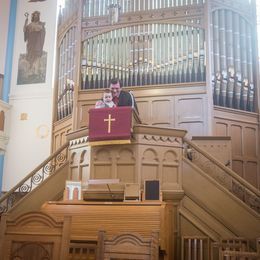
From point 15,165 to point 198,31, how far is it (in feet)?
20.5

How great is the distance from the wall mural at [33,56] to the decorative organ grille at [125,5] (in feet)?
7.48

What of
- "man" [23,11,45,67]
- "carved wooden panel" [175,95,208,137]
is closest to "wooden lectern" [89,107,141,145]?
"carved wooden panel" [175,95,208,137]

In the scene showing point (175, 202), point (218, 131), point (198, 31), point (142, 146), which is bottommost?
point (175, 202)

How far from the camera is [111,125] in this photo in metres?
7.37

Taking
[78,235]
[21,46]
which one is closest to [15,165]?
[21,46]

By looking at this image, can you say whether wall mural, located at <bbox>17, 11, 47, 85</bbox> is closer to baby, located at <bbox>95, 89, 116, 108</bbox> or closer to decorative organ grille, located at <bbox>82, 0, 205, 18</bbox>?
decorative organ grille, located at <bbox>82, 0, 205, 18</bbox>

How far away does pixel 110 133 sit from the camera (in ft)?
24.0

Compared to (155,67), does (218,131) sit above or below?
below

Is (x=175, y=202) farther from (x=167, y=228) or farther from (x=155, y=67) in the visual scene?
(x=155, y=67)

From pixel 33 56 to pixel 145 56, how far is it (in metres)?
4.10

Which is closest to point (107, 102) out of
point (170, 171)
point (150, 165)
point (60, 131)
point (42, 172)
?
point (150, 165)

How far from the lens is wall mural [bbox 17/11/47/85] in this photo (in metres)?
12.7

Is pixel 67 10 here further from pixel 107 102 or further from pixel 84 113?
pixel 107 102

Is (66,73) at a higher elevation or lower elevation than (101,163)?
higher
